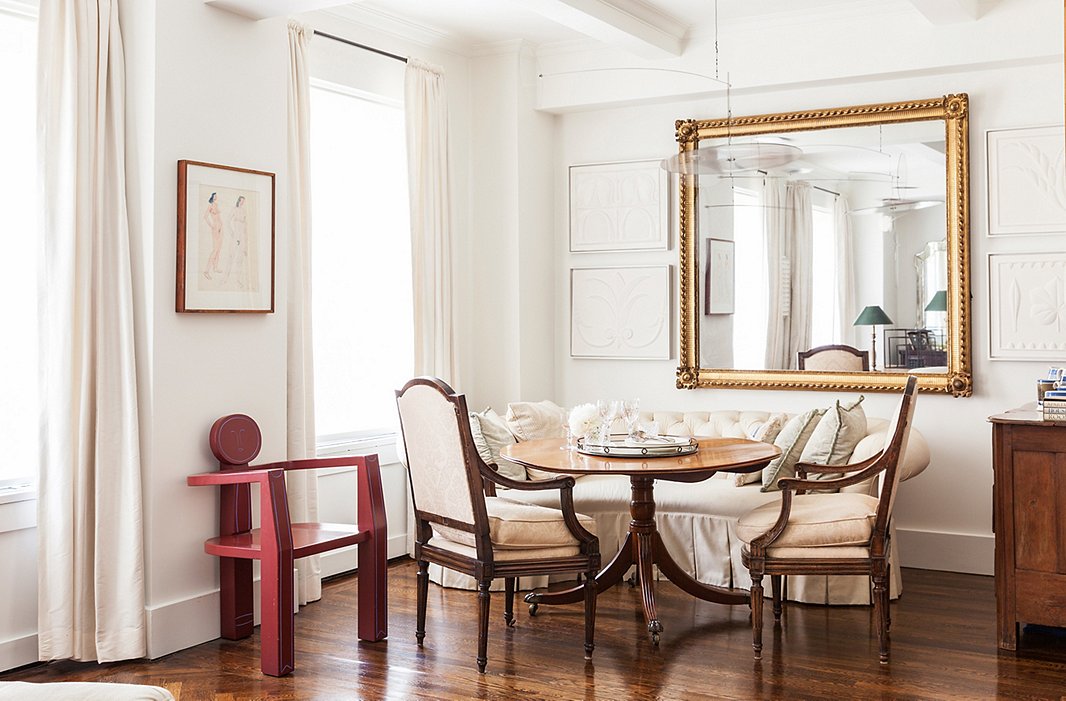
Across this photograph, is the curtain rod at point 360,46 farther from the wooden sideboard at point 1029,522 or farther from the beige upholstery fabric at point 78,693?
the beige upholstery fabric at point 78,693

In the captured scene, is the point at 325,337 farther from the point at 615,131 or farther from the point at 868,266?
the point at 868,266

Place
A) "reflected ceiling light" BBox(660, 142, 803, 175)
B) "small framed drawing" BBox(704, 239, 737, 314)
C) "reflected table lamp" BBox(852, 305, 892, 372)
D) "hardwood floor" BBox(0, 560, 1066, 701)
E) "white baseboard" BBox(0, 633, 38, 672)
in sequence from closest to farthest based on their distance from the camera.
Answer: "hardwood floor" BBox(0, 560, 1066, 701) → "white baseboard" BBox(0, 633, 38, 672) → "reflected ceiling light" BBox(660, 142, 803, 175) → "reflected table lamp" BBox(852, 305, 892, 372) → "small framed drawing" BBox(704, 239, 737, 314)

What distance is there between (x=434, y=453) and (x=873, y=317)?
2709mm

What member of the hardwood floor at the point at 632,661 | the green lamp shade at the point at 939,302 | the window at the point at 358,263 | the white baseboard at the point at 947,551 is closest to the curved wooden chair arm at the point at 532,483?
the hardwood floor at the point at 632,661

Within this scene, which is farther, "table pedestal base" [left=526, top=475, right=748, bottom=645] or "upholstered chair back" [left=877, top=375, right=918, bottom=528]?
"table pedestal base" [left=526, top=475, right=748, bottom=645]

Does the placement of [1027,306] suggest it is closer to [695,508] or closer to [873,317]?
[873,317]

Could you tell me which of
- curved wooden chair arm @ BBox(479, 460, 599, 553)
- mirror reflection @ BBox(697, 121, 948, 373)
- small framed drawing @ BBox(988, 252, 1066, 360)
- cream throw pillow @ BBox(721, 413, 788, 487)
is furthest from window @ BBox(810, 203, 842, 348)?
curved wooden chair arm @ BBox(479, 460, 599, 553)

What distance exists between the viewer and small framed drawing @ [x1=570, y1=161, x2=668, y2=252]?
6.05 m

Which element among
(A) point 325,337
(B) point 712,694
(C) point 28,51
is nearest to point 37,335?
(C) point 28,51

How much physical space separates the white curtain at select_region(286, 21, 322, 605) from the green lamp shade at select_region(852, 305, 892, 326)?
2829 millimetres

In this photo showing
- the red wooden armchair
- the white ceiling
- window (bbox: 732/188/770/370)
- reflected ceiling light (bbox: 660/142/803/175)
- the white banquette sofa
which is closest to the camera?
the red wooden armchair

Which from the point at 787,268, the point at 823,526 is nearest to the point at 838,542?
the point at 823,526

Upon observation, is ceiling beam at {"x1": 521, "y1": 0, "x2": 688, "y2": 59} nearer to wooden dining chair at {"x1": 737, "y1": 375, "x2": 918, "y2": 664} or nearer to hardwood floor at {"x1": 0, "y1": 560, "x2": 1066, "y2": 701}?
wooden dining chair at {"x1": 737, "y1": 375, "x2": 918, "y2": 664}

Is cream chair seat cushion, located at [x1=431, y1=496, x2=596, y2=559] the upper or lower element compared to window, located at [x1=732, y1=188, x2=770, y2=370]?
lower
